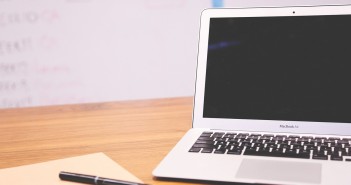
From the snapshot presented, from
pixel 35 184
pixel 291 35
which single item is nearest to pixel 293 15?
pixel 291 35

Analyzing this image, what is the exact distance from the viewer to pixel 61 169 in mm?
684

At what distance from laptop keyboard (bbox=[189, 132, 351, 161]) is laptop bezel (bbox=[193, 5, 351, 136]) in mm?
29

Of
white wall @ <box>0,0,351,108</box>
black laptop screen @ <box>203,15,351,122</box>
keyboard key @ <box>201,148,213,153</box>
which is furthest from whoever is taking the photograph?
white wall @ <box>0,0,351,108</box>

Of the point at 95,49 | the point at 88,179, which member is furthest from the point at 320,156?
the point at 95,49

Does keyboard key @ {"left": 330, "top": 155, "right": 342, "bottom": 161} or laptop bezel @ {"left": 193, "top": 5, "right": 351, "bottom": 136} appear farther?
laptop bezel @ {"left": 193, "top": 5, "right": 351, "bottom": 136}

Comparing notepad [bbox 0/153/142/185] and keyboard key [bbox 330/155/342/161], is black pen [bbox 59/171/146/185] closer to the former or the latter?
notepad [bbox 0/153/142/185]

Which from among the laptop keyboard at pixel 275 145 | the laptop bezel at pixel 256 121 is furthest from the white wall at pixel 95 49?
the laptop keyboard at pixel 275 145

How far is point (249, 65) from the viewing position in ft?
2.85

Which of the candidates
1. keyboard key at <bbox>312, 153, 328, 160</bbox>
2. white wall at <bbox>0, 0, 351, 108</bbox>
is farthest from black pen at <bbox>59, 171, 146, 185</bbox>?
white wall at <bbox>0, 0, 351, 108</bbox>

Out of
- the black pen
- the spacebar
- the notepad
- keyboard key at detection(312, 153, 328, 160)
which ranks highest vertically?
keyboard key at detection(312, 153, 328, 160)

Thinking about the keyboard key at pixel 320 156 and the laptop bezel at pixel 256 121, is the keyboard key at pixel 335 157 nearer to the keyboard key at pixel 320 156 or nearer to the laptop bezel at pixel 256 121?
the keyboard key at pixel 320 156

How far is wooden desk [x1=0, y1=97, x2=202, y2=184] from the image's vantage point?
770 millimetres

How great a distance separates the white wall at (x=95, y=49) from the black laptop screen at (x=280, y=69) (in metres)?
1.49

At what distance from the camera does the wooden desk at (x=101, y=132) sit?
770mm
